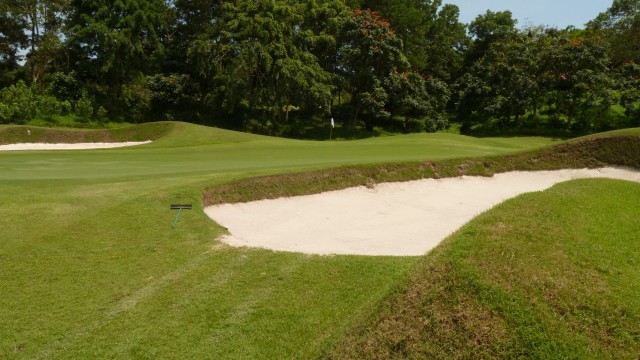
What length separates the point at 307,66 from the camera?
37812 millimetres

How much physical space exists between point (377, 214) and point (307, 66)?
2878 cm

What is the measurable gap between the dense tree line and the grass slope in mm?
33043

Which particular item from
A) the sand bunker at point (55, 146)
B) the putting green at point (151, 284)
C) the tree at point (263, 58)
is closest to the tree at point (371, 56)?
the tree at point (263, 58)

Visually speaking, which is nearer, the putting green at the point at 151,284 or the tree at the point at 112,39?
the putting green at the point at 151,284

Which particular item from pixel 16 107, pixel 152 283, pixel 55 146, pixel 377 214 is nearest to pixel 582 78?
pixel 377 214

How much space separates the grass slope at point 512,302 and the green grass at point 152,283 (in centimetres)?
45

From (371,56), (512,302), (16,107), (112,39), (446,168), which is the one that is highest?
(112,39)

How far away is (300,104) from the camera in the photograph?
40375 millimetres

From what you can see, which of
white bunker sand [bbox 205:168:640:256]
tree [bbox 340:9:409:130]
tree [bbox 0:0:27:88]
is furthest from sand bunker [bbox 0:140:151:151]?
tree [bbox 0:0:27:88]

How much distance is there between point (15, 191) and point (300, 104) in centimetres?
3210

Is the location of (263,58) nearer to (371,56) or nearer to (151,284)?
(371,56)

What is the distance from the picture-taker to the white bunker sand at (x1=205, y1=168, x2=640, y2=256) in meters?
8.66

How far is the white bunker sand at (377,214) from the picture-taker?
8.66 m

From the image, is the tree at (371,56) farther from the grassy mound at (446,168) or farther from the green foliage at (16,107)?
the green foliage at (16,107)
